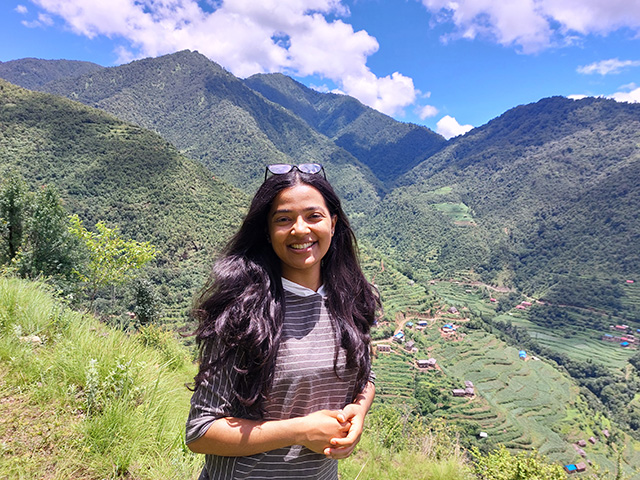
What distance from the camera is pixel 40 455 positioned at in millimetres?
1661

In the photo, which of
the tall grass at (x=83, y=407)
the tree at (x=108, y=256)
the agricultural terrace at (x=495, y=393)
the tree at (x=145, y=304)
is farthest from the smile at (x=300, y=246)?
the agricultural terrace at (x=495, y=393)

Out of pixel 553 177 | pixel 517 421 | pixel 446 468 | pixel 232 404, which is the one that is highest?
pixel 553 177

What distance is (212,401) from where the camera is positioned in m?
0.94

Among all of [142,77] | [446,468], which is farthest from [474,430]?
[142,77]

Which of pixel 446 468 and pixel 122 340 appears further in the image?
pixel 446 468

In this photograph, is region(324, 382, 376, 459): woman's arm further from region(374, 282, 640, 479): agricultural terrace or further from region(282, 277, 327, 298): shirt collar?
region(374, 282, 640, 479): agricultural terrace

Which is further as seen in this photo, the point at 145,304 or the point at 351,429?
the point at 145,304

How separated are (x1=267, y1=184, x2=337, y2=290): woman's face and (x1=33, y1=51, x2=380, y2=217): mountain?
9557 centimetres

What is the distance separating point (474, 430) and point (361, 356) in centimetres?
3035

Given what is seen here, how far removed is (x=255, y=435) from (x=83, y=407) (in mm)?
1865

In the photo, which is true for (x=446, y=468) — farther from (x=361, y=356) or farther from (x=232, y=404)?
(x=232, y=404)

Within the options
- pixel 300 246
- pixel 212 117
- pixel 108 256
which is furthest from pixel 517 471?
pixel 212 117

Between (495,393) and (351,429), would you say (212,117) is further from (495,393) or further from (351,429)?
(351,429)

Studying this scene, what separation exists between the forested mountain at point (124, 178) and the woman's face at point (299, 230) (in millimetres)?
31020
